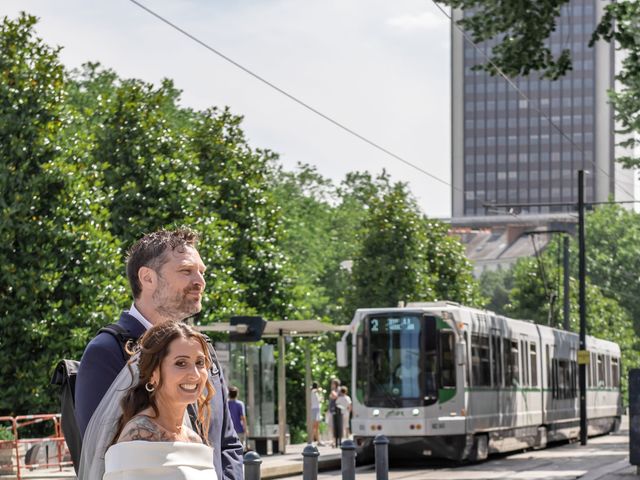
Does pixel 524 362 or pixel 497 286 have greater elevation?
pixel 497 286

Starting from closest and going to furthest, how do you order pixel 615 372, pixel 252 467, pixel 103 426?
1. pixel 103 426
2. pixel 252 467
3. pixel 615 372

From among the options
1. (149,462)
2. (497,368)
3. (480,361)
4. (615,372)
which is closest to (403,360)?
(480,361)

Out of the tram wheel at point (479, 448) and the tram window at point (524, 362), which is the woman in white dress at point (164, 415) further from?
the tram window at point (524, 362)

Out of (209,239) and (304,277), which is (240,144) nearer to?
(209,239)

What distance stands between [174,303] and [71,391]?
39 centimetres

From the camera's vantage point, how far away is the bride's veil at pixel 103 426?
379 centimetres

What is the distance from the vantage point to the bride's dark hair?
3830 millimetres

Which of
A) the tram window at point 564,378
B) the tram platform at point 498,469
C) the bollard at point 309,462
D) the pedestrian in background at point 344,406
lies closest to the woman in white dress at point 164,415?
the bollard at point 309,462

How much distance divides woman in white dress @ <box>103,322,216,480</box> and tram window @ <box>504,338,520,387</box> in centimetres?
2532

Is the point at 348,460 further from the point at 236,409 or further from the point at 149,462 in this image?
the point at 149,462

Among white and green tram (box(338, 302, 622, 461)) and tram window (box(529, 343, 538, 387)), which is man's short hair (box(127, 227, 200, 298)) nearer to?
white and green tram (box(338, 302, 622, 461))

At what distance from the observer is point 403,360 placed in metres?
25.4

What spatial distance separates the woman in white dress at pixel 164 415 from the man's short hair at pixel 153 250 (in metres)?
0.48

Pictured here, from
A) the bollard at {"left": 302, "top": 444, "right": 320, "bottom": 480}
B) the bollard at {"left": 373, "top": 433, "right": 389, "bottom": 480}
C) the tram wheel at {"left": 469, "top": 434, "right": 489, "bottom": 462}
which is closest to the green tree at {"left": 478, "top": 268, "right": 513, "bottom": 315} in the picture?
the tram wheel at {"left": 469, "top": 434, "right": 489, "bottom": 462}
